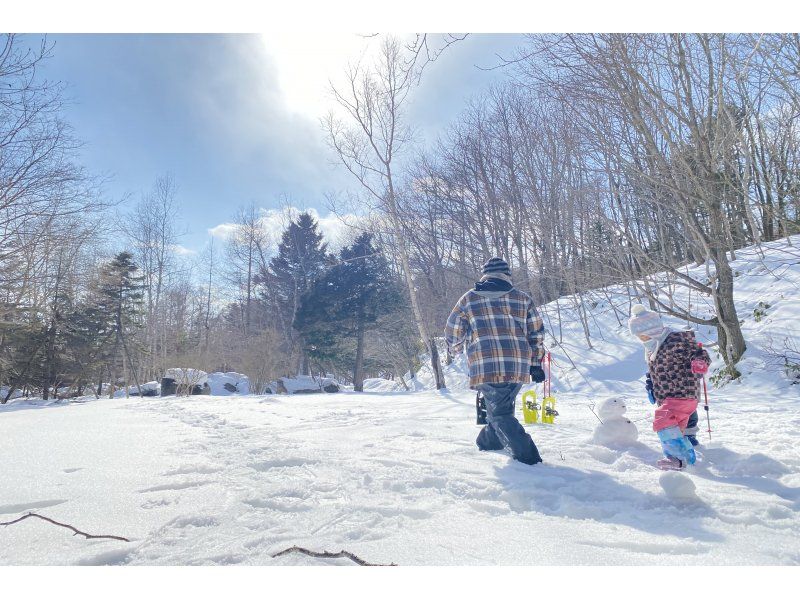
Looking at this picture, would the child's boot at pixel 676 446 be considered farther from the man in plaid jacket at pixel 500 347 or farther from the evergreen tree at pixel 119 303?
the evergreen tree at pixel 119 303

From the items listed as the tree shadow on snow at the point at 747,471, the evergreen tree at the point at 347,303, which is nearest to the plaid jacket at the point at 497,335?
the tree shadow on snow at the point at 747,471

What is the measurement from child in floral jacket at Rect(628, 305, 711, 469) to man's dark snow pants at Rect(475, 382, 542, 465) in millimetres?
923

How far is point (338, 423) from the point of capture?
216 inches

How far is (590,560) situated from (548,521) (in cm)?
38

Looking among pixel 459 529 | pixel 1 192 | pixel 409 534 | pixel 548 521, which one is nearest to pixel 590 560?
pixel 548 521

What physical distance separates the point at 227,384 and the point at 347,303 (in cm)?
746

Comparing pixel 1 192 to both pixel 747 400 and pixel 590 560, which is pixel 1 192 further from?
pixel 747 400

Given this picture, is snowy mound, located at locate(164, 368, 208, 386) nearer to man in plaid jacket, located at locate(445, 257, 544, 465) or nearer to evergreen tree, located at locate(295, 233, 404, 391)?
evergreen tree, located at locate(295, 233, 404, 391)

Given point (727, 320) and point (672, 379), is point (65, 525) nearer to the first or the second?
point (672, 379)

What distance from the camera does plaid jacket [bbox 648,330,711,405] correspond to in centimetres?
347

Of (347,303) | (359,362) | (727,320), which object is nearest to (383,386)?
(359,362)

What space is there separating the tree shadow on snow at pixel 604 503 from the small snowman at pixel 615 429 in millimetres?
918

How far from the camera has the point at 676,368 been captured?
3.54m

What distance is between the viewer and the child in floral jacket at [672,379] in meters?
3.26
